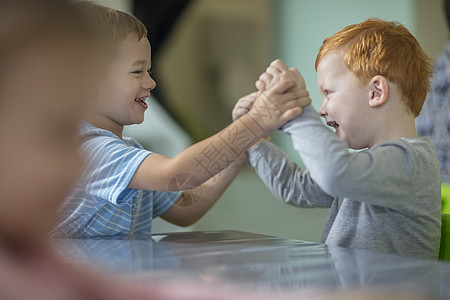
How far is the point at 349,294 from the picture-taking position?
44 centimetres

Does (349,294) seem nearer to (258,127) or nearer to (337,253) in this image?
(337,253)

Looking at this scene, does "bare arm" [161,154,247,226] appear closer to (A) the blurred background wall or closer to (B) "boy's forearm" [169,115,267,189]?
(B) "boy's forearm" [169,115,267,189]

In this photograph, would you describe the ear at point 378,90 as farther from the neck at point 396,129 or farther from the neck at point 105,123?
the neck at point 105,123

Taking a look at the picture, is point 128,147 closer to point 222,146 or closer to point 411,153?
point 222,146

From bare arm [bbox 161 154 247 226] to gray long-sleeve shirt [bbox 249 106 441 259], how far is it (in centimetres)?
30

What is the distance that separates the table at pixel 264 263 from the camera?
49 cm

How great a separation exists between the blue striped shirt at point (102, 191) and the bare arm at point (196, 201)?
184 mm

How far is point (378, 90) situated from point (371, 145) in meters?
0.10

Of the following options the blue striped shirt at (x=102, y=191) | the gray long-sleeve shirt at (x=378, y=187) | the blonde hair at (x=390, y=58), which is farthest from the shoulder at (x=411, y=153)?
the blue striped shirt at (x=102, y=191)

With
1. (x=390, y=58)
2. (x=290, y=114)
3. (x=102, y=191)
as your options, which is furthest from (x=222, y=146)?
(x=390, y=58)

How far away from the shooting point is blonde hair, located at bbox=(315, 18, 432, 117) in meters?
0.91

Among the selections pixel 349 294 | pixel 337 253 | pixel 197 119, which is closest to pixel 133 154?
pixel 337 253

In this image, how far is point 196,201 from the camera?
48.6 inches

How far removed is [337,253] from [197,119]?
7.58ft
